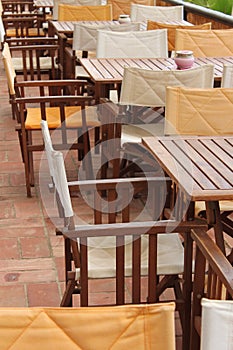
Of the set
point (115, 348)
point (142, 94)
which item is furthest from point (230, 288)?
point (142, 94)

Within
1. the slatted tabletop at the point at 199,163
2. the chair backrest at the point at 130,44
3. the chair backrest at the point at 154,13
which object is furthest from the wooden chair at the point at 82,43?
the slatted tabletop at the point at 199,163

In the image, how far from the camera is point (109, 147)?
11.1 ft

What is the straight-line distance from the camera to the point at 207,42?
13.7 feet

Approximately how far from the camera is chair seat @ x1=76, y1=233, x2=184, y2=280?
6.65 ft

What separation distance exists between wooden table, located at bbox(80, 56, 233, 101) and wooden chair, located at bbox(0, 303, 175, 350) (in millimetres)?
2395

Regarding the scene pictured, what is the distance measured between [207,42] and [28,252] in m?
1.89

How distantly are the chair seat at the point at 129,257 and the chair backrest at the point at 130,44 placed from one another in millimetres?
2135

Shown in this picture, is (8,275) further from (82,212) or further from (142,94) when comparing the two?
(142,94)

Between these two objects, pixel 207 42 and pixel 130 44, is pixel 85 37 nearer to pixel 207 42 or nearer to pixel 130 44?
pixel 130 44

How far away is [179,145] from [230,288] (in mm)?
869

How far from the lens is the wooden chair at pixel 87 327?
3.54ft

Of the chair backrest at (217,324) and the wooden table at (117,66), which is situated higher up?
the chair backrest at (217,324)

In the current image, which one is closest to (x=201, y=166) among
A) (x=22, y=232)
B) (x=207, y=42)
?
(x=22, y=232)

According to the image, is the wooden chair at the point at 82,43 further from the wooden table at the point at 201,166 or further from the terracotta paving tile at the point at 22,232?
the wooden table at the point at 201,166
